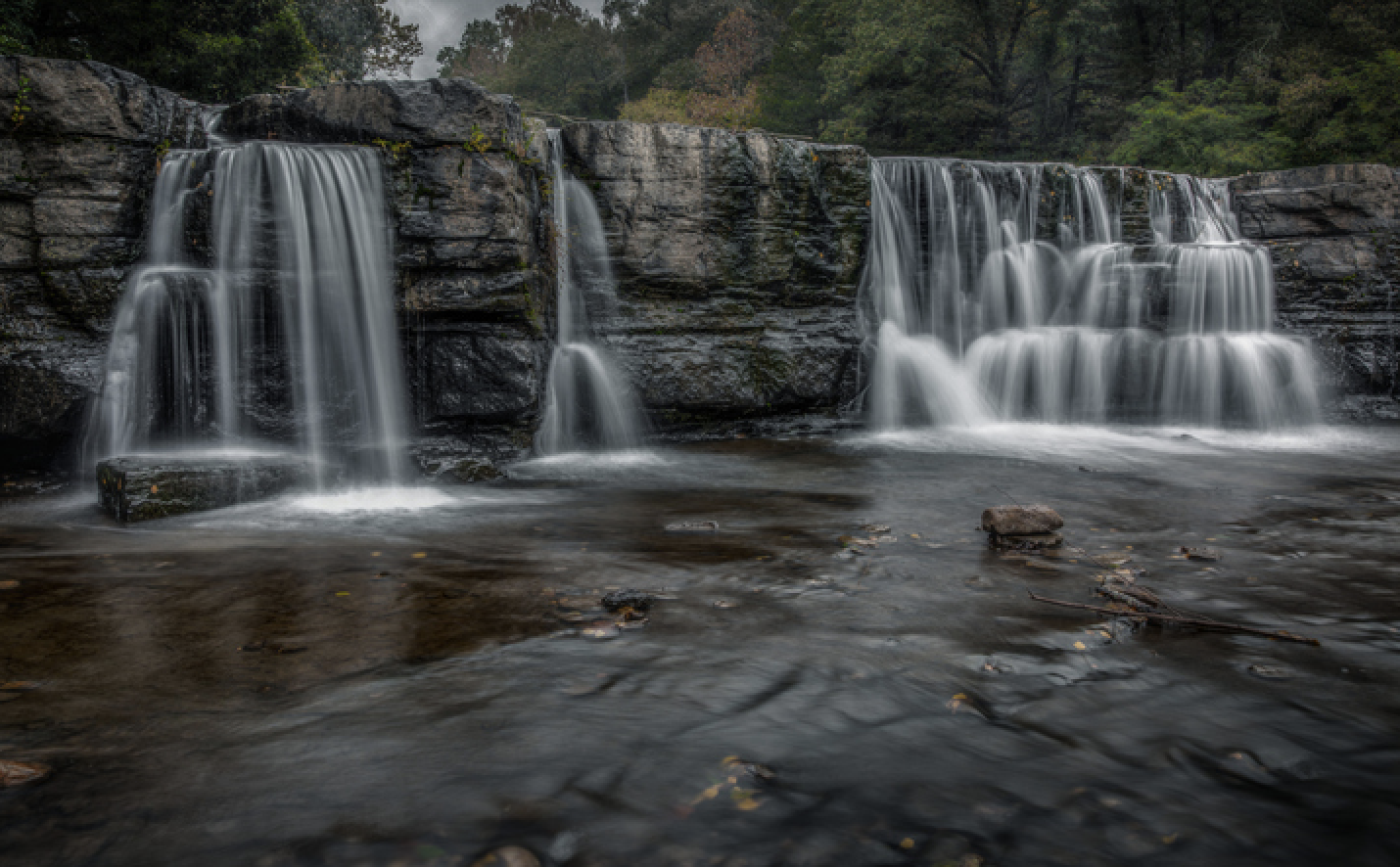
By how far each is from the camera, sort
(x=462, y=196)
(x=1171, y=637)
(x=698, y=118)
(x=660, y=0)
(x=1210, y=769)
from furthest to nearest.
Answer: (x=660, y=0), (x=698, y=118), (x=462, y=196), (x=1171, y=637), (x=1210, y=769)

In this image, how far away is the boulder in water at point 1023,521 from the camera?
5.46 metres

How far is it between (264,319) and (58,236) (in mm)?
2138

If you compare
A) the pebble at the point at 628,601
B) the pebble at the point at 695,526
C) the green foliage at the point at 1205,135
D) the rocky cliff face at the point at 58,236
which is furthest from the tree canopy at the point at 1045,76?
the rocky cliff face at the point at 58,236

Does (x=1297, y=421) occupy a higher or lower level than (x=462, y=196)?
lower

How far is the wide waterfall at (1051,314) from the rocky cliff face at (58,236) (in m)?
9.91

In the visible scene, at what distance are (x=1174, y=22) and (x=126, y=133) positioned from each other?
1227 inches

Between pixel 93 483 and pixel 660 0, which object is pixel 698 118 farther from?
pixel 93 483

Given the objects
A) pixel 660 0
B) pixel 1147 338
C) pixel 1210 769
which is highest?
pixel 660 0

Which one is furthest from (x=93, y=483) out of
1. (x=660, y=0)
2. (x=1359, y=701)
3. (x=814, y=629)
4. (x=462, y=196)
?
(x=660, y=0)

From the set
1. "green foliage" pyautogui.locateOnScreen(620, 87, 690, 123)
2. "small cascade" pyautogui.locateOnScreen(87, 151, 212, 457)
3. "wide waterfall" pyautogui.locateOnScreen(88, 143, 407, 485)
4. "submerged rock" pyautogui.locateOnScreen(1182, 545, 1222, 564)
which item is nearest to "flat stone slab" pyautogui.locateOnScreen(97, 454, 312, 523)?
"wide waterfall" pyautogui.locateOnScreen(88, 143, 407, 485)

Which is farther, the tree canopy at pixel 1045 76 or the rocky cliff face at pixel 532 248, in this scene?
the tree canopy at pixel 1045 76

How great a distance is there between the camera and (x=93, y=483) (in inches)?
316

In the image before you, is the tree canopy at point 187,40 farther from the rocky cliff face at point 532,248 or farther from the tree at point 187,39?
the rocky cliff face at point 532,248

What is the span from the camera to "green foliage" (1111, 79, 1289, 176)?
66.8 feet
